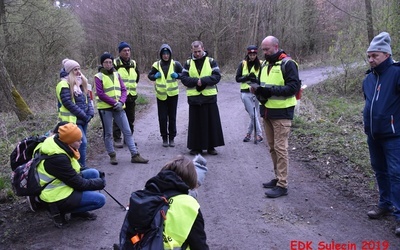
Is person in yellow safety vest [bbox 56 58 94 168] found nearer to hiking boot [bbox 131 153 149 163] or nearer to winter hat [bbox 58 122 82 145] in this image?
hiking boot [bbox 131 153 149 163]

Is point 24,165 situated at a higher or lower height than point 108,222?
higher

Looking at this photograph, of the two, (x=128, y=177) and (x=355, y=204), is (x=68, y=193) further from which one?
(x=355, y=204)

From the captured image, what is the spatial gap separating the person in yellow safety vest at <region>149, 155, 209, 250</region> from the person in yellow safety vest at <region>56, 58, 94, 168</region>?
356 cm

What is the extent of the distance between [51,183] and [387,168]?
4.00 metres

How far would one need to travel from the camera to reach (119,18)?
30.4m

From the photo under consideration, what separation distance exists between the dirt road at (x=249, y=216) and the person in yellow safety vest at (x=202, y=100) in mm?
461

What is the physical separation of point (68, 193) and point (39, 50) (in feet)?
47.7

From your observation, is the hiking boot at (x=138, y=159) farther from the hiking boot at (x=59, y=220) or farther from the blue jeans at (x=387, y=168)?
the blue jeans at (x=387, y=168)

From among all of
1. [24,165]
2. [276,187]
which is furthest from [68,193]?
[276,187]

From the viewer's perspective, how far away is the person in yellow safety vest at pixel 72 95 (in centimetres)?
589

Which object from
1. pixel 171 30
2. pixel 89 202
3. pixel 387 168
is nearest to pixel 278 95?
pixel 387 168

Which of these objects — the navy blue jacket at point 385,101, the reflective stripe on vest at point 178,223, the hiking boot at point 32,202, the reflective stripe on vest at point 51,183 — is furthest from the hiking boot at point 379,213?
the hiking boot at point 32,202

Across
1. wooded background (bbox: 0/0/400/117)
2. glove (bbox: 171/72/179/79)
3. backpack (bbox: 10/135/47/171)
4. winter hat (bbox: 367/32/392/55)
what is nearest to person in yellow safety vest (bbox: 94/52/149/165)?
glove (bbox: 171/72/179/79)

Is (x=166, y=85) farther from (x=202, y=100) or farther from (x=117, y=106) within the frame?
(x=117, y=106)
